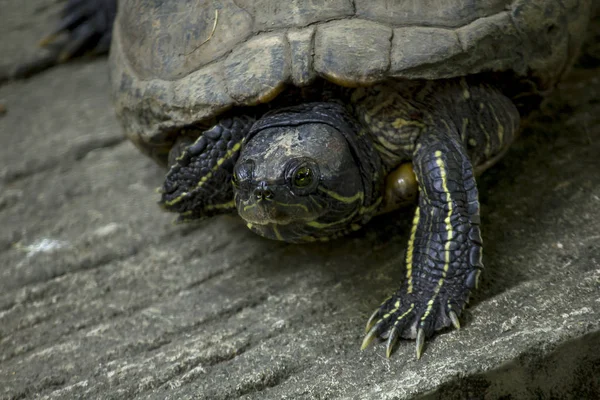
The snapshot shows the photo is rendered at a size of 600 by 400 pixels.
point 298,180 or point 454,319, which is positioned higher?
point 298,180

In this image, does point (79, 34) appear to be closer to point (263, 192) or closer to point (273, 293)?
point (273, 293)

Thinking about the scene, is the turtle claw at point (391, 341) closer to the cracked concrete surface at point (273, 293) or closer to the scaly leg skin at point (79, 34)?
the cracked concrete surface at point (273, 293)

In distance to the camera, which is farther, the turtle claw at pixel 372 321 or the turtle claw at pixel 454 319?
the turtle claw at pixel 372 321

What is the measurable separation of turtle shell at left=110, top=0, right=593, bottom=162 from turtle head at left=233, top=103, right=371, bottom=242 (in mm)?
199

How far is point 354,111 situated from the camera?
299cm

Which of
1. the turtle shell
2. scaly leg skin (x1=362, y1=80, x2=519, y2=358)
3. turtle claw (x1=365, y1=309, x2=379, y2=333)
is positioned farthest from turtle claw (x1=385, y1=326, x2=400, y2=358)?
the turtle shell

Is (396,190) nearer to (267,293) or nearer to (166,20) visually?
(267,293)

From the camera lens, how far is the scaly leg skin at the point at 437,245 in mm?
2639

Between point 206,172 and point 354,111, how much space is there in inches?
28.6

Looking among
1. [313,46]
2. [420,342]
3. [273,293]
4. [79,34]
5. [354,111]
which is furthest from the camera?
[79,34]

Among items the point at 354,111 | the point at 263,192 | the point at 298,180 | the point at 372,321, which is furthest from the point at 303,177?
the point at 372,321

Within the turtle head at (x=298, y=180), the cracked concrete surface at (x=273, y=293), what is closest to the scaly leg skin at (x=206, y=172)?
the turtle head at (x=298, y=180)

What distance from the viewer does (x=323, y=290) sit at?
3.06m

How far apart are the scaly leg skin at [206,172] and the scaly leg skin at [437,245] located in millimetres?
819
